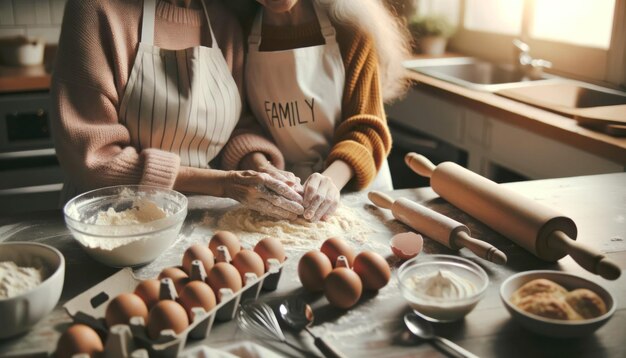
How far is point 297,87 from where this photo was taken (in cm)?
173

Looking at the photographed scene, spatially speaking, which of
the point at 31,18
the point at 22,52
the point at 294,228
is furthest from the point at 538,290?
the point at 31,18

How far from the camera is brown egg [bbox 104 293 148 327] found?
0.85 metres

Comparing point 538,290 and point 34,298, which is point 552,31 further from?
point 34,298

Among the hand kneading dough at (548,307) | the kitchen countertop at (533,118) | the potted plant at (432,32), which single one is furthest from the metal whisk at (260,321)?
the potted plant at (432,32)

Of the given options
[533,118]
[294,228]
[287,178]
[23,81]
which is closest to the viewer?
[294,228]

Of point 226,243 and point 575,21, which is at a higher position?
point 575,21

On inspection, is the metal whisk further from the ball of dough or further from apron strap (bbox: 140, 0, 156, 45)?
apron strap (bbox: 140, 0, 156, 45)

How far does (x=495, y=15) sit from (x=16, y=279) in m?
2.99

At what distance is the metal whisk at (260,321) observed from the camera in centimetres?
88

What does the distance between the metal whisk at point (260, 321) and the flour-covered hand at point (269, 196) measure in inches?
15.6

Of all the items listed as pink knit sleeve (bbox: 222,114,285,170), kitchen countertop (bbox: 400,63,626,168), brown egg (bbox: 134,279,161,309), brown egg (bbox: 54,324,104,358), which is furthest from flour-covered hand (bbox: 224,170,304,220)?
kitchen countertop (bbox: 400,63,626,168)

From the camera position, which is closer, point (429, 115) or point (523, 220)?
point (523, 220)

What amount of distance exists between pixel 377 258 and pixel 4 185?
2.23 metres

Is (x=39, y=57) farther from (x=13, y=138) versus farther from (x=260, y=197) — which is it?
(x=260, y=197)
